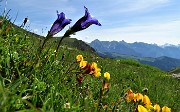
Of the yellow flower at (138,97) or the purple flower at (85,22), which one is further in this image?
the yellow flower at (138,97)

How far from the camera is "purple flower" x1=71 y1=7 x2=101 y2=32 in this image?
3.31 meters

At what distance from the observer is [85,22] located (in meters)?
3.37

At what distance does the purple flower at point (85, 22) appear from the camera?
3.31m

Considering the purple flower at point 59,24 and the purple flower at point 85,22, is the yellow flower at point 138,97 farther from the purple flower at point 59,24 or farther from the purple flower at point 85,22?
the purple flower at point 59,24

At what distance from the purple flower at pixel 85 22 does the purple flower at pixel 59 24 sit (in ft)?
0.37

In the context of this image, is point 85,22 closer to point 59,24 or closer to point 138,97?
point 59,24

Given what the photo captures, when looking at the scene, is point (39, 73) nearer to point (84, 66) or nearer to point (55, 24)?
point (55, 24)

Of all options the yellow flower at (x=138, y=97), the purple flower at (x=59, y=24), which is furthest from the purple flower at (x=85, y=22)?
the yellow flower at (x=138, y=97)

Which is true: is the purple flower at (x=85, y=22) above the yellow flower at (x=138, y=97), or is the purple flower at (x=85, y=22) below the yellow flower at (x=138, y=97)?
above

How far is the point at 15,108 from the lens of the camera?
238 cm

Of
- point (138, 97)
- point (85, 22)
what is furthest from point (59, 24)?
point (138, 97)

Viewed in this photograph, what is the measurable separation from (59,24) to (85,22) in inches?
10.7

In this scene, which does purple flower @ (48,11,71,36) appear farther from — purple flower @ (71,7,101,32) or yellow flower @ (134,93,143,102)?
yellow flower @ (134,93,143,102)

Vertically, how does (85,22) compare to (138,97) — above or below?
above
